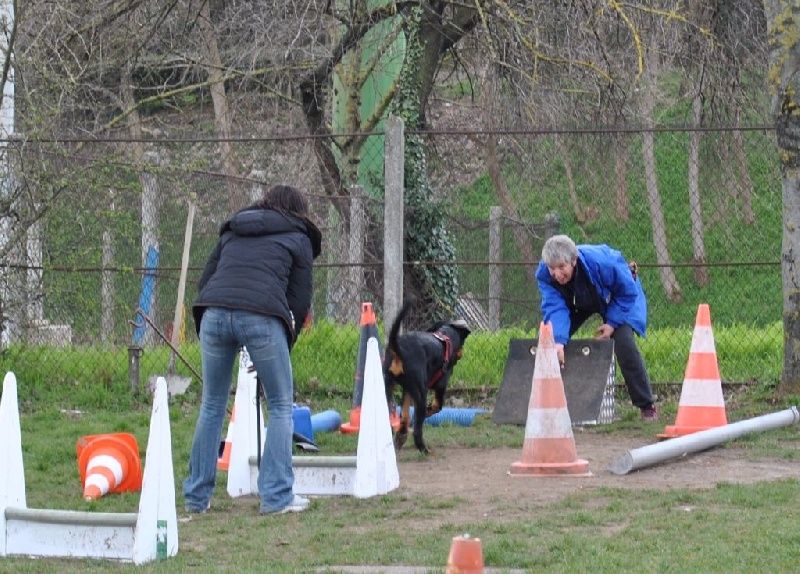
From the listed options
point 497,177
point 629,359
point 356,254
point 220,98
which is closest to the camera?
point 629,359

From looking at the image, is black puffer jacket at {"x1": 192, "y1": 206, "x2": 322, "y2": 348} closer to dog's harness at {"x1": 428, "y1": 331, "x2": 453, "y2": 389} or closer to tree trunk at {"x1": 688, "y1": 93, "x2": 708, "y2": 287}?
dog's harness at {"x1": 428, "y1": 331, "x2": 453, "y2": 389}

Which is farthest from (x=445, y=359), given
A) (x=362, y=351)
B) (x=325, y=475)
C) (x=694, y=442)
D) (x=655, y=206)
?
(x=655, y=206)

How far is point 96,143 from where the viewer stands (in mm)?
11195

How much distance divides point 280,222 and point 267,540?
5.50 feet

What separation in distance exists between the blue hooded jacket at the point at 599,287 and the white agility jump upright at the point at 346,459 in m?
2.48

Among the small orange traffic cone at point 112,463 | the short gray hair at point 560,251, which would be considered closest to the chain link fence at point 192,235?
the short gray hair at point 560,251

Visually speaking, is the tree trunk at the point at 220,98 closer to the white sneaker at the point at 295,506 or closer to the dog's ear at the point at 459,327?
the dog's ear at the point at 459,327

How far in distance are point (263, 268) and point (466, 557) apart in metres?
3.23

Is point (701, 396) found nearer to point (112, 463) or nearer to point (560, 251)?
point (560, 251)

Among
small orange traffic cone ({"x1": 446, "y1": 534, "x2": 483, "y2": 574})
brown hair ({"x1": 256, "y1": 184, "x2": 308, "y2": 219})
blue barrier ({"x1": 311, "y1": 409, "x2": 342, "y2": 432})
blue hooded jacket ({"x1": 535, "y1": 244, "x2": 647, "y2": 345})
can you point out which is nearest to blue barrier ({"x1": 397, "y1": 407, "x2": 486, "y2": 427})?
blue barrier ({"x1": 311, "y1": 409, "x2": 342, "y2": 432})

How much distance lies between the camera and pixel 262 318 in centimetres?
627

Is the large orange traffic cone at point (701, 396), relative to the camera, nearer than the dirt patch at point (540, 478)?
No

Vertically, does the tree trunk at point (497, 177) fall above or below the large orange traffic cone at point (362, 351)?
above

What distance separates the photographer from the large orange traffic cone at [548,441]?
723cm
